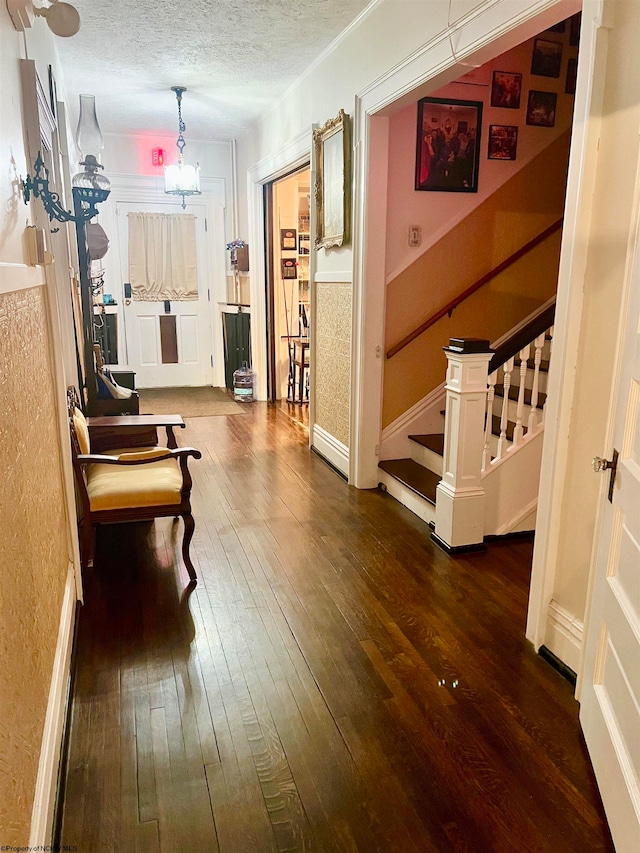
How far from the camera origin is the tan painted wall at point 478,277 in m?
4.09

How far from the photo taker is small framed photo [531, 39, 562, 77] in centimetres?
393

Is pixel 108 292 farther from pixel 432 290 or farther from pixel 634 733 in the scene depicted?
pixel 634 733

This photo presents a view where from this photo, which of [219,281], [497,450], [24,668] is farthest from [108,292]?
[24,668]

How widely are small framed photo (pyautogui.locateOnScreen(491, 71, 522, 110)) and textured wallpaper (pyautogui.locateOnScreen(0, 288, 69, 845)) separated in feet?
10.6

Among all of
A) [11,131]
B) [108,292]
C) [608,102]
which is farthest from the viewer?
[108,292]

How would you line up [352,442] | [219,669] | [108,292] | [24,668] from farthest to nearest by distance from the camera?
1. [108,292]
2. [352,442]
3. [219,669]
4. [24,668]

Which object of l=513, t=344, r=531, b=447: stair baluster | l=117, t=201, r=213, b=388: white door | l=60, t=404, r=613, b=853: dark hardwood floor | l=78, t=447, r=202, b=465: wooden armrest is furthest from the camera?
l=117, t=201, r=213, b=388: white door

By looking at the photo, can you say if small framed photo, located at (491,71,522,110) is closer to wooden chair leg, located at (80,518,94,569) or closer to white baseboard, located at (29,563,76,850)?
wooden chair leg, located at (80,518,94,569)

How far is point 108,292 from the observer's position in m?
7.41

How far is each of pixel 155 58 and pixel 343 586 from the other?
3.94m

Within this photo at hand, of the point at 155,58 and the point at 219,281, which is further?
the point at 219,281

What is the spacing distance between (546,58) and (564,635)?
3620 millimetres

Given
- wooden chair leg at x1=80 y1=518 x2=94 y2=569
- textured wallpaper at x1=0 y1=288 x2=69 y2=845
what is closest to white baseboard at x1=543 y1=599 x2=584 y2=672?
textured wallpaper at x1=0 y1=288 x2=69 y2=845

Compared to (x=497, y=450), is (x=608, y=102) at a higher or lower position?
higher
